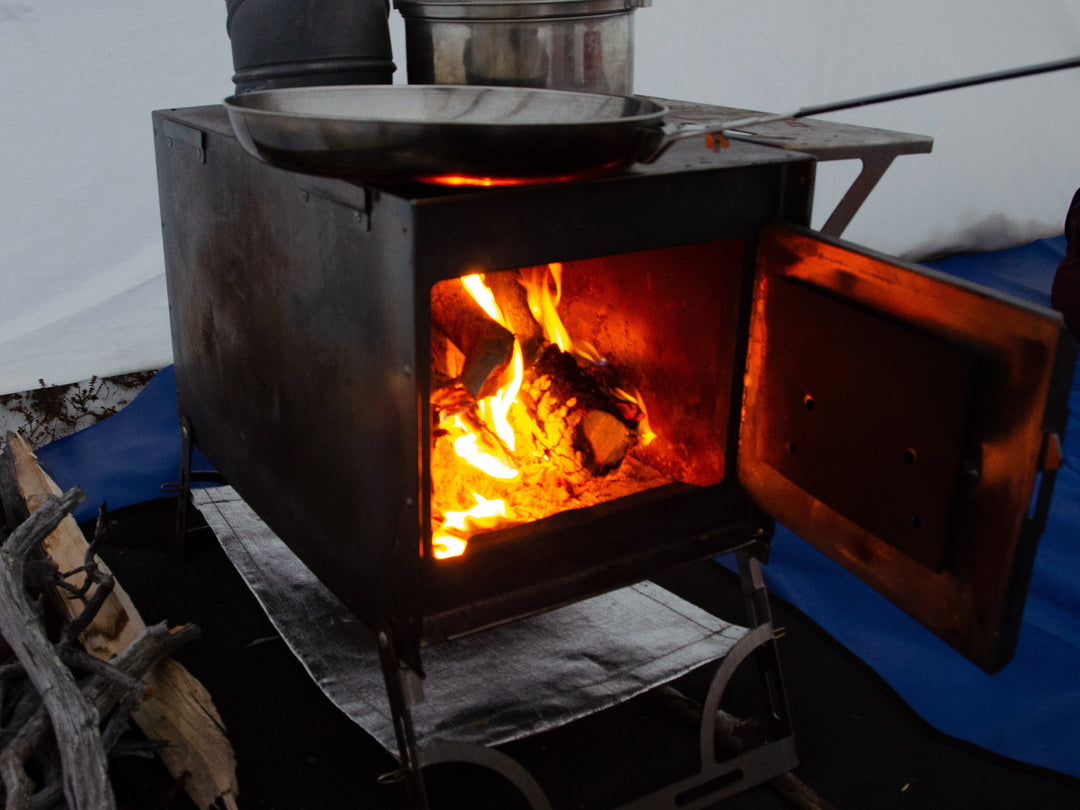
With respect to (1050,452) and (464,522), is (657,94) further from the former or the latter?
(1050,452)

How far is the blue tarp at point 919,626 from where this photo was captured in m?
1.60

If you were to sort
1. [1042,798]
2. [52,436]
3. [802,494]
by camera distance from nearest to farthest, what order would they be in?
1. [802,494]
2. [1042,798]
3. [52,436]

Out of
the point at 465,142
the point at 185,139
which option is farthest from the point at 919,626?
the point at 185,139

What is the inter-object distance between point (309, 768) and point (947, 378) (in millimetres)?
1009

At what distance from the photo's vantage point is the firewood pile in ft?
4.21

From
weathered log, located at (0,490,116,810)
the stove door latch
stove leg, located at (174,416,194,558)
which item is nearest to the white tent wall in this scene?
stove leg, located at (174,416,194,558)

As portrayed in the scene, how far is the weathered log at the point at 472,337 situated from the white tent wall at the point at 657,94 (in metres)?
1.06

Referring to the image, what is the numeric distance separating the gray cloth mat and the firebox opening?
0.24 metres

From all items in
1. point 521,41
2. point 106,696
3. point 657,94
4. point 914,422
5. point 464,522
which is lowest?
point 106,696

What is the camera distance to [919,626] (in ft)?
6.03

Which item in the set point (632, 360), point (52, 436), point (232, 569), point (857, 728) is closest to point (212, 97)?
point (52, 436)

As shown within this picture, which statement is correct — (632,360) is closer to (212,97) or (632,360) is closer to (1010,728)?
(1010,728)

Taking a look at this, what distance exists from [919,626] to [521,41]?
1.17 meters

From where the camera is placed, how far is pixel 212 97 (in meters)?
2.27
